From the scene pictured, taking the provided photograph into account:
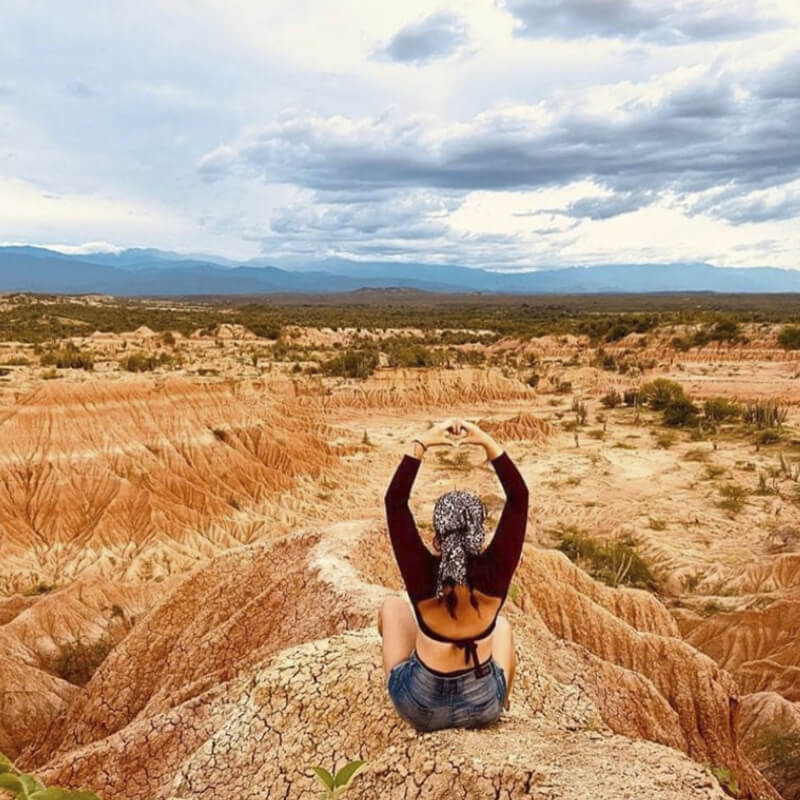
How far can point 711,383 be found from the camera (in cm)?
3841

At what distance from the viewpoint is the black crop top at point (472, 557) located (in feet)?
11.0

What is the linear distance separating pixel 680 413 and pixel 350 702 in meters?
30.9

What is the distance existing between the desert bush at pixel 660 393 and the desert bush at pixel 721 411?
64.1 inches

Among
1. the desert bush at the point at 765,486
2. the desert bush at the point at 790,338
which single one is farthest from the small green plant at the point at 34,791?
the desert bush at the point at 790,338

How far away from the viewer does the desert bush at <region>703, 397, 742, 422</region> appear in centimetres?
3225

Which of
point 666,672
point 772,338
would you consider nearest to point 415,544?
point 666,672

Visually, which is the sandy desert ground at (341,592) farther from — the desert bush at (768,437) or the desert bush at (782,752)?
the desert bush at (768,437)

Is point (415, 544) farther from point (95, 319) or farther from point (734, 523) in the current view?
point (95, 319)

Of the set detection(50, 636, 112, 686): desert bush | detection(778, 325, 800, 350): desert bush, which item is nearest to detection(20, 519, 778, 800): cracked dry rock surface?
detection(50, 636, 112, 686): desert bush

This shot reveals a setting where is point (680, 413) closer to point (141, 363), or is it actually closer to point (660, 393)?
point (660, 393)

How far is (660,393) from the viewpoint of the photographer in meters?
36.0

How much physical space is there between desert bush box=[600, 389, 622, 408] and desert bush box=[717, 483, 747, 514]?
13478mm

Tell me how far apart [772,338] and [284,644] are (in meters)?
44.5

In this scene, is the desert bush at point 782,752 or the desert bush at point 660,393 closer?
the desert bush at point 782,752
